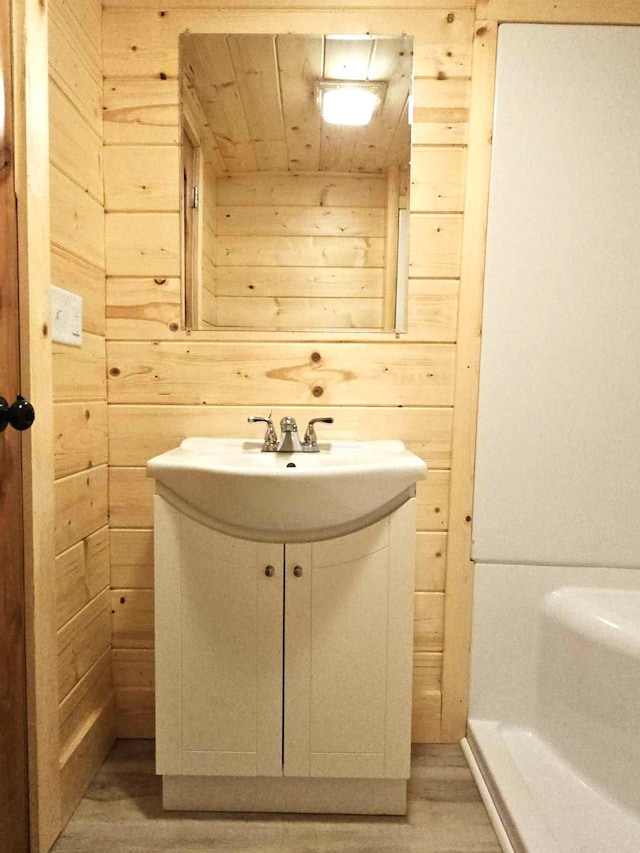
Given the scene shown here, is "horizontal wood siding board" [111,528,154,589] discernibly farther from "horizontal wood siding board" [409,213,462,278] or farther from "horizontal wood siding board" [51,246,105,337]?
"horizontal wood siding board" [409,213,462,278]

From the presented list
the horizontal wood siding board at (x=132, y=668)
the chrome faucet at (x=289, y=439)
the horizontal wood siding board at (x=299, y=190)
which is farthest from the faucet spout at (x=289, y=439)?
the horizontal wood siding board at (x=132, y=668)

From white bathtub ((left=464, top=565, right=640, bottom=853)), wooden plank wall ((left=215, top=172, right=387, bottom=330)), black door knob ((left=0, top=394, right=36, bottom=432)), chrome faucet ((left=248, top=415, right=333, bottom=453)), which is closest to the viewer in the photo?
black door knob ((left=0, top=394, right=36, bottom=432))

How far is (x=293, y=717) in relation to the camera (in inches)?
42.4

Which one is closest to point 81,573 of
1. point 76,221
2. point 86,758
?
point 86,758

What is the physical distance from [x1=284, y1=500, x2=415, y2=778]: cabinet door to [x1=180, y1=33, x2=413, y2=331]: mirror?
2.00 ft

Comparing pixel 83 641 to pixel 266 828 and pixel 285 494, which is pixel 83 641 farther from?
pixel 285 494

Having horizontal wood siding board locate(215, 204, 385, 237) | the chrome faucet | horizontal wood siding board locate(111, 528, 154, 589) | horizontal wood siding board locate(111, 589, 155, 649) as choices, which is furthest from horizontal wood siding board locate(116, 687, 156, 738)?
horizontal wood siding board locate(215, 204, 385, 237)

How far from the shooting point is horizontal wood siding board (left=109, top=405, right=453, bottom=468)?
1.36 metres

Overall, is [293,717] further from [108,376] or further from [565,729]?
[108,376]

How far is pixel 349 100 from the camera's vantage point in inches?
52.2

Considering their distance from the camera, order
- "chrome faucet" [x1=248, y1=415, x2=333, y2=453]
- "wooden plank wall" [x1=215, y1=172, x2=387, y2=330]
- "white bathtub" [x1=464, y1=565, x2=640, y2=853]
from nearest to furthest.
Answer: "white bathtub" [x1=464, y1=565, x2=640, y2=853]
"chrome faucet" [x1=248, y1=415, x2=333, y2=453]
"wooden plank wall" [x1=215, y1=172, x2=387, y2=330]

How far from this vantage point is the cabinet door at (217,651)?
105cm

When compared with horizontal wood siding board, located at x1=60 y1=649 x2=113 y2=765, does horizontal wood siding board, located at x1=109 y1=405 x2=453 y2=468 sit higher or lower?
higher

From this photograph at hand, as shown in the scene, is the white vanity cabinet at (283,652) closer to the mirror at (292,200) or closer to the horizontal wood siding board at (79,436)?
the horizontal wood siding board at (79,436)
